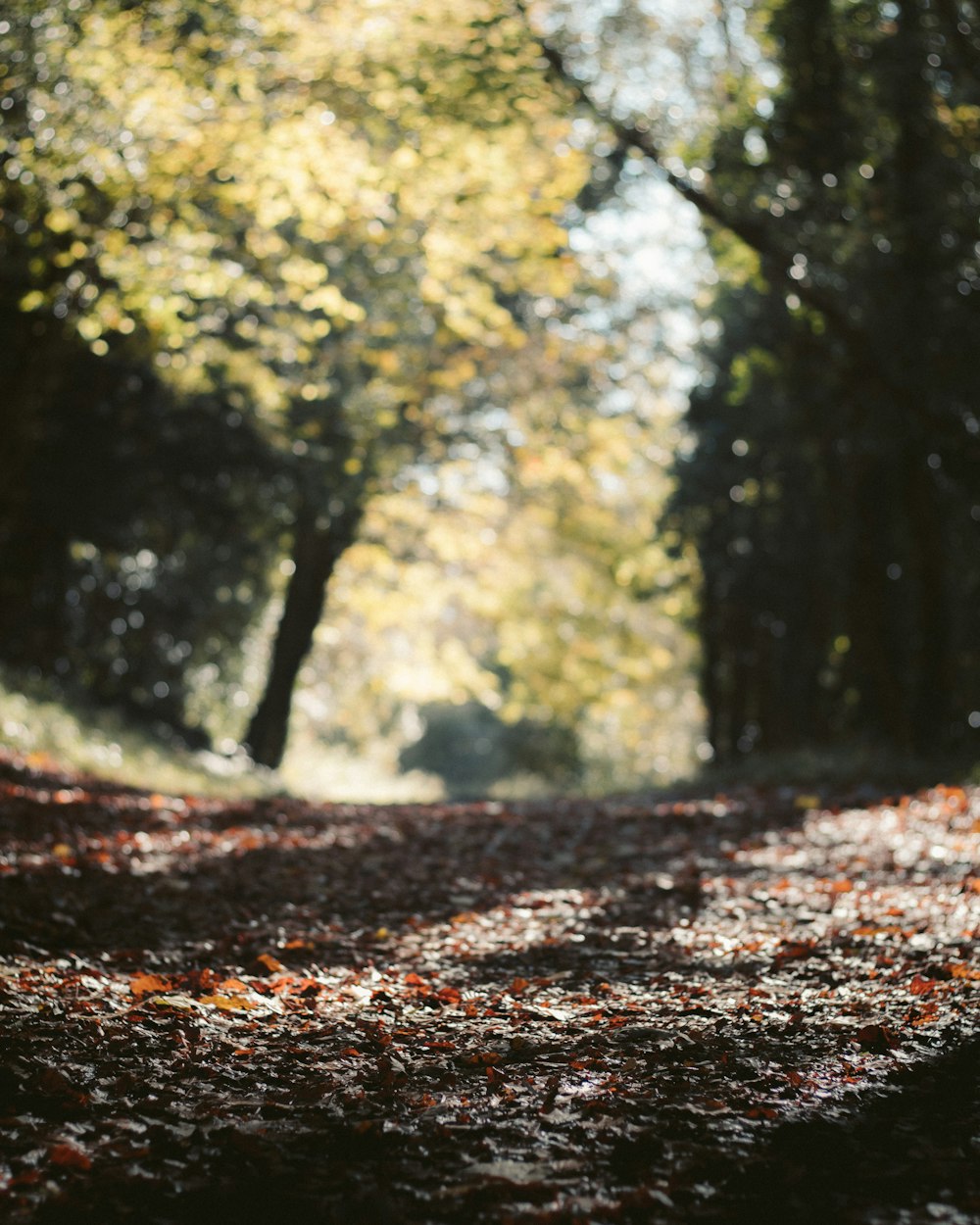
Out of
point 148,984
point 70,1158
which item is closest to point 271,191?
point 148,984

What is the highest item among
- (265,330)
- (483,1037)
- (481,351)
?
(481,351)

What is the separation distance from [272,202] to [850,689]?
1046 centimetres

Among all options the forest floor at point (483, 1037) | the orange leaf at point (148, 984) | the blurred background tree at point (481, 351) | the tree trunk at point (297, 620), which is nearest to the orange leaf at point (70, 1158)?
the forest floor at point (483, 1037)

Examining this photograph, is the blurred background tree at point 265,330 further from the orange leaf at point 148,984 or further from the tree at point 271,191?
the orange leaf at point 148,984

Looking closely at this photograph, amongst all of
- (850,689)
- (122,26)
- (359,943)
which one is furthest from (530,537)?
(359,943)

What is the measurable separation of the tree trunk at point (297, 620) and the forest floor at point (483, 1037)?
10.2 meters

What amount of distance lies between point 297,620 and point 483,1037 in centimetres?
1455

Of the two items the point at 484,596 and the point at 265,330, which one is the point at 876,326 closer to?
the point at 265,330

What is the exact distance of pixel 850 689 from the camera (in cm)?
1691

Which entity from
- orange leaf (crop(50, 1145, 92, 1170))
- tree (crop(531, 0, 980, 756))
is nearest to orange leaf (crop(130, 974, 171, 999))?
orange leaf (crop(50, 1145, 92, 1170))

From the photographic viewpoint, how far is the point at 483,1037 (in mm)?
4113

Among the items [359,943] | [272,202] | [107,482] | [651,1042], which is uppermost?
[272,202]

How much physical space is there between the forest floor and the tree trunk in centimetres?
1022

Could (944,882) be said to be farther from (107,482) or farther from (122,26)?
(107,482)
